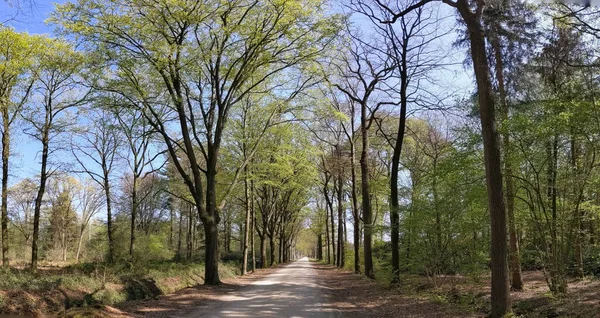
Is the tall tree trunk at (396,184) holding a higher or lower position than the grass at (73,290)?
higher

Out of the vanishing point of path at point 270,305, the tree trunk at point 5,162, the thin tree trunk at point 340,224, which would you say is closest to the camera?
the vanishing point of path at point 270,305

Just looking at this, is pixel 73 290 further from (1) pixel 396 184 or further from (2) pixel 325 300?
(1) pixel 396 184

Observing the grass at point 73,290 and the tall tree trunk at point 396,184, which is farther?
the tall tree trunk at point 396,184

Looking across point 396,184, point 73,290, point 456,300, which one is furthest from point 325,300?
point 73,290

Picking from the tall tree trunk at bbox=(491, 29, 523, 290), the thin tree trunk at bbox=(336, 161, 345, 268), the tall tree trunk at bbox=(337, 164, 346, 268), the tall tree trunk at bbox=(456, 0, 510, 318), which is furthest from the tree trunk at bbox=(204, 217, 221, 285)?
the tall tree trunk at bbox=(337, 164, 346, 268)

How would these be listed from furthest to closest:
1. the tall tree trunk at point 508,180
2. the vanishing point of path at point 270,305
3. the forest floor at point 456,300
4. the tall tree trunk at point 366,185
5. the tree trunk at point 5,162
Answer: the tree trunk at point 5,162
the tall tree trunk at point 366,185
the tall tree trunk at point 508,180
the vanishing point of path at point 270,305
the forest floor at point 456,300

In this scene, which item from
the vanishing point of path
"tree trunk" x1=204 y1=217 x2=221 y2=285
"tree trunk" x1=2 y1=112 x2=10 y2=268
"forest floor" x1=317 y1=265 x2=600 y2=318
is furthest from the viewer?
"tree trunk" x1=2 y1=112 x2=10 y2=268

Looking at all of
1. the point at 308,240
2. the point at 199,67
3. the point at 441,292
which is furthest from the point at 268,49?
the point at 308,240

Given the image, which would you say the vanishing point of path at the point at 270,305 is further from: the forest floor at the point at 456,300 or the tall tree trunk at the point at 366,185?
the tall tree trunk at the point at 366,185

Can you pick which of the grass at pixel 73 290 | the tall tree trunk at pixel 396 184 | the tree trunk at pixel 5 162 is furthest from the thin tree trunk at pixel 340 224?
the tree trunk at pixel 5 162

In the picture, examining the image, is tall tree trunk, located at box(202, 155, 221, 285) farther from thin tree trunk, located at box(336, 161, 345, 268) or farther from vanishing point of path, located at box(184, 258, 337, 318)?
thin tree trunk, located at box(336, 161, 345, 268)

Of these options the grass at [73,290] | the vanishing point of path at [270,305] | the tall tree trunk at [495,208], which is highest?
the tall tree trunk at [495,208]

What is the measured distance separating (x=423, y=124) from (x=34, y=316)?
2696cm

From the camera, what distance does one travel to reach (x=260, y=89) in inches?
927
